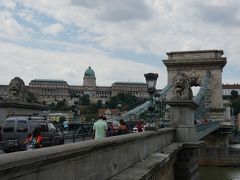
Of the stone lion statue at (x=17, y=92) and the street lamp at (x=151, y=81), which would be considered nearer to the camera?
the street lamp at (x=151, y=81)

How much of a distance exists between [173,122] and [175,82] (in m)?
1.55

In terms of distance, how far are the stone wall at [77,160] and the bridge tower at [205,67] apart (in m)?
46.8

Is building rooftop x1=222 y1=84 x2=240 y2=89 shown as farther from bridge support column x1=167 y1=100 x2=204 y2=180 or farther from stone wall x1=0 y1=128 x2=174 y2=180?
stone wall x1=0 y1=128 x2=174 y2=180

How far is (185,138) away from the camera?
673 inches

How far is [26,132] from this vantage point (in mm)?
13109

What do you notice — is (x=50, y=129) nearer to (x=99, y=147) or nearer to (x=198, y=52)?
(x=99, y=147)

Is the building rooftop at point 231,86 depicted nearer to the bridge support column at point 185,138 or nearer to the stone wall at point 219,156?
the stone wall at point 219,156

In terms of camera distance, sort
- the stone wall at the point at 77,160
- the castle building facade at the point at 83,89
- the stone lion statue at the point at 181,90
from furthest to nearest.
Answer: the castle building facade at the point at 83,89, the stone lion statue at the point at 181,90, the stone wall at the point at 77,160

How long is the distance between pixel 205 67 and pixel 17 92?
137ft

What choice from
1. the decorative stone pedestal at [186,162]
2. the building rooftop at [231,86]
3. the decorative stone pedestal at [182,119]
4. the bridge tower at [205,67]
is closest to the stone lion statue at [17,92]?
the decorative stone pedestal at [182,119]

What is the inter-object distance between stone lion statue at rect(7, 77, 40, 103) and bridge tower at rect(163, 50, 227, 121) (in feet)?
127

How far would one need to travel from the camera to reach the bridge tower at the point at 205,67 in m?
55.8

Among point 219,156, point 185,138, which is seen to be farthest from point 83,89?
point 185,138

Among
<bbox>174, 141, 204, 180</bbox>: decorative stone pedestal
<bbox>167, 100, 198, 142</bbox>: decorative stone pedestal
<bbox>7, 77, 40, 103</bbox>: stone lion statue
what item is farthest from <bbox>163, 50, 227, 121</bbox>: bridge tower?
<bbox>174, 141, 204, 180</bbox>: decorative stone pedestal
